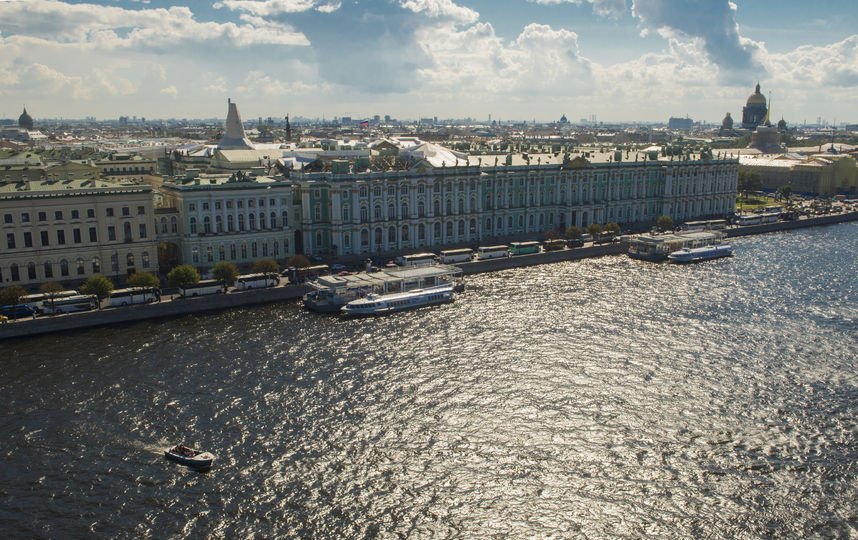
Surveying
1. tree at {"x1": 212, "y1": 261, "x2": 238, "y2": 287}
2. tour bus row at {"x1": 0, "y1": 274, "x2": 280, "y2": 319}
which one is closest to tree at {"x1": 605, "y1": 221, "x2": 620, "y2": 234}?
tour bus row at {"x1": 0, "y1": 274, "x2": 280, "y2": 319}

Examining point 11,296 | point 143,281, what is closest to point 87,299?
point 143,281

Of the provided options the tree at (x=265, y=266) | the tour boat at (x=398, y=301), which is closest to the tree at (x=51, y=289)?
the tree at (x=265, y=266)

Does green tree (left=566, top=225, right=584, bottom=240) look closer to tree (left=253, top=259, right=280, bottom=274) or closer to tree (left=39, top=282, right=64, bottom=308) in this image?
tree (left=253, top=259, right=280, bottom=274)

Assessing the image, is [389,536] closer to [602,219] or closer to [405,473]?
[405,473]

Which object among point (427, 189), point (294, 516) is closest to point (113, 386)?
point (294, 516)

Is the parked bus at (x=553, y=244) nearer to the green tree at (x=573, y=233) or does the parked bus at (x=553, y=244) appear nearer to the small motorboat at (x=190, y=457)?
the green tree at (x=573, y=233)

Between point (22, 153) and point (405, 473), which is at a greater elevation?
point (22, 153)
